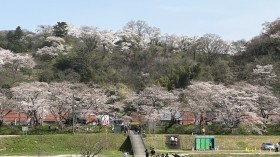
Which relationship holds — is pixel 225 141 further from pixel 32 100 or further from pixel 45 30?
pixel 45 30

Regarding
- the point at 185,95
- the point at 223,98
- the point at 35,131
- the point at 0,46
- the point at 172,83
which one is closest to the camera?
the point at 35,131

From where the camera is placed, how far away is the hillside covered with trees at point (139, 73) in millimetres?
46844

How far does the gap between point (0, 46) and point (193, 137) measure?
58.2 metres

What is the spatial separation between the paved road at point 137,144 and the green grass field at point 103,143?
0.64 meters

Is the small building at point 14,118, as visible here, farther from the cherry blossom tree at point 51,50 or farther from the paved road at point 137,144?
the cherry blossom tree at point 51,50

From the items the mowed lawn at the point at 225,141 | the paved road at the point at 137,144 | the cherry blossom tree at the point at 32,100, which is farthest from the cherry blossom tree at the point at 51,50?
the mowed lawn at the point at 225,141

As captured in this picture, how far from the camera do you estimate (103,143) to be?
36.6 meters

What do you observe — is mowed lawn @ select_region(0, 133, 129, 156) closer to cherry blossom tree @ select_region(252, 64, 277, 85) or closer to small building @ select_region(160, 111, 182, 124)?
small building @ select_region(160, 111, 182, 124)

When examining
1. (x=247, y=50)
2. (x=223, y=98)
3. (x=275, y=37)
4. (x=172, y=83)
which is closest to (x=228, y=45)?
(x=247, y=50)

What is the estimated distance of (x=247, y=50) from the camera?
264 feet

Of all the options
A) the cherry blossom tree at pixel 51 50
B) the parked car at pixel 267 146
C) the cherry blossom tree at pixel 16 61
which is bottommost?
the parked car at pixel 267 146

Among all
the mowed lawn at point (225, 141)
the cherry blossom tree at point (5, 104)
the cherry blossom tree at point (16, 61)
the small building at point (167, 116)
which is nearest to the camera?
the mowed lawn at point (225, 141)

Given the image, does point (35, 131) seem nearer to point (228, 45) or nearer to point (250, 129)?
point (250, 129)

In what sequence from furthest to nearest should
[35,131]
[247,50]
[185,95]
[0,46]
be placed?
[0,46] < [247,50] < [185,95] < [35,131]
